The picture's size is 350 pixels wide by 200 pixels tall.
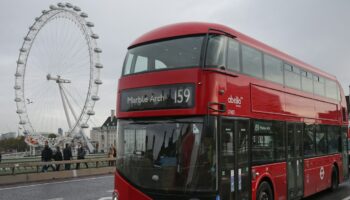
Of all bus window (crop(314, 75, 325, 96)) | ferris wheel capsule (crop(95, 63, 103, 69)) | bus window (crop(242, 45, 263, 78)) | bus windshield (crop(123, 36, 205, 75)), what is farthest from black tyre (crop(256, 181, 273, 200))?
ferris wheel capsule (crop(95, 63, 103, 69))

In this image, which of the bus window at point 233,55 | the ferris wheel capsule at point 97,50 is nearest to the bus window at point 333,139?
the bus window at point 233,55

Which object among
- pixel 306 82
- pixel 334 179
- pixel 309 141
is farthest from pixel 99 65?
pixel 309 141

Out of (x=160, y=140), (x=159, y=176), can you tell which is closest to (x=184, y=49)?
(x=160, y=140)

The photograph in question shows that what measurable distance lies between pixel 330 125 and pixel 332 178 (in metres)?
1.82

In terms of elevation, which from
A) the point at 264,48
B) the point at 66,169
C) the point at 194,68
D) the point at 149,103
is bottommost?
the point at 66,169

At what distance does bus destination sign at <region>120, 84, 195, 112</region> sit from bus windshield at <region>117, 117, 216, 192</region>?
279 millimetres

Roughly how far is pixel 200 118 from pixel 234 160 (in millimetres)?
1242

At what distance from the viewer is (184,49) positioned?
26.6ft

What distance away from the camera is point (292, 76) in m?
11.6

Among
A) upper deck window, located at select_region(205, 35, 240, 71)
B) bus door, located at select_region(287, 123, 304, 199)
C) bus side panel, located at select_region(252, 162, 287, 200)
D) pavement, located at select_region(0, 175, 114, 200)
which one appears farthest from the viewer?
pavement, located at select_region(0, 175, 114, 200)

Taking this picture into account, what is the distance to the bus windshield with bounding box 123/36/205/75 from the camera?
26.1 feet

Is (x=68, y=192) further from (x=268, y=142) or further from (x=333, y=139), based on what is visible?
(x=333, y=139)

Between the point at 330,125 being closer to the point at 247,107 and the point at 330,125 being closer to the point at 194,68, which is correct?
the point at 247,107

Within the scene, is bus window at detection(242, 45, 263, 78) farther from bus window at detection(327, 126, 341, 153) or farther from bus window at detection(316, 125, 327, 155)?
bus window at detection(327, 126, 341, 153)
